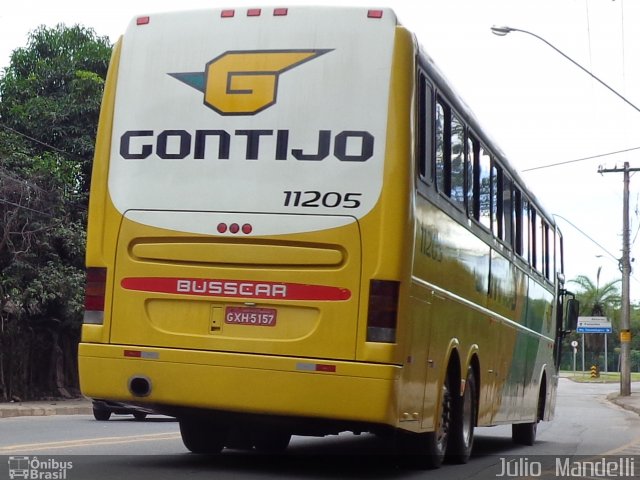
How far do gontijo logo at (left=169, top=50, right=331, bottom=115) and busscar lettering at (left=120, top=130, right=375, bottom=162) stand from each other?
0.75ft

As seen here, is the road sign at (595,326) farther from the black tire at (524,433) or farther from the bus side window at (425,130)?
the bus side window at (425,130)

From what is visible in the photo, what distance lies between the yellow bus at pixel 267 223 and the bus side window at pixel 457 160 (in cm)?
90

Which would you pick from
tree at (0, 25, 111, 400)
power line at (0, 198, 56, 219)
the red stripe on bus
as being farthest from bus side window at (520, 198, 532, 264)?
tree at (0, 25, 111, 400)

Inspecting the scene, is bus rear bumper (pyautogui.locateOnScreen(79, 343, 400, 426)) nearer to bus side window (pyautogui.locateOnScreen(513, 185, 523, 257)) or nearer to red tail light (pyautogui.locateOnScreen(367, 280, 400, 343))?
red tail light (pyautogui.locateOnScreen(367, 280, 400, 343))

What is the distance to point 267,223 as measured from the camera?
9.29 meters

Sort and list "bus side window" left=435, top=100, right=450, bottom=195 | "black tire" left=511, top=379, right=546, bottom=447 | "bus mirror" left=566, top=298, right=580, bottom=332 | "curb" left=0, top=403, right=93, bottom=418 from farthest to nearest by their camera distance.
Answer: "curb" left=0, top=403, right=93, bottom=418, "bus mirror" left=566, top=298, right=580, bottom=332, "black tire" left=511, top=379, right=546, bottom=447, "bus side window" left=435, top=100, right=450, bottom=195

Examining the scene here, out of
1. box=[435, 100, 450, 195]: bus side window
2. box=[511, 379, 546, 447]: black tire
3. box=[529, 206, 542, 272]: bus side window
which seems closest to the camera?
box=[435, 100, 450, 195]: bus side window

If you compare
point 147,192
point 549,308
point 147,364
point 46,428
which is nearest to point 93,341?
point 147,364

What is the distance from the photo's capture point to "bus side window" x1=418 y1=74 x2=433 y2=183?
9.74m

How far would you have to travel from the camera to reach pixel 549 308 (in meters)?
19.4

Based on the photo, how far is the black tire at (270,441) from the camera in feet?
40.3

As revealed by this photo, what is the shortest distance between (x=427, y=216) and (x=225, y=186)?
1.76 m

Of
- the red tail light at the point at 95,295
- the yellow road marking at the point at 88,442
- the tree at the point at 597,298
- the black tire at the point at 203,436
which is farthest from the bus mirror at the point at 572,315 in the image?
the tree at the point at 597,298

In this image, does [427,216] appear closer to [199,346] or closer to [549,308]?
[199,346]
